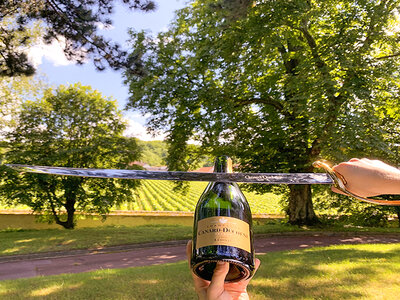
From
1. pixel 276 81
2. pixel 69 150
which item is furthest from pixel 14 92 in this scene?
pixel 276 81

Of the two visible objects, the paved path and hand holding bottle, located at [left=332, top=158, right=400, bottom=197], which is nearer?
hand holding bottle, located at [left=332, top=158, right=400, bottom=197]

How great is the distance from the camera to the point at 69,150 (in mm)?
15016

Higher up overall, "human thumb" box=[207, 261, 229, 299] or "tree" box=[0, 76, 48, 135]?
"tree" box=[0, 76, 48, 135]

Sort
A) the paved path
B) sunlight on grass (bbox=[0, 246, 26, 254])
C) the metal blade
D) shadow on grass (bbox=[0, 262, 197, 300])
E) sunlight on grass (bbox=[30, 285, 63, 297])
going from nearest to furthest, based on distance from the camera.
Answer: the metal blade, shadow on grass (bbox=[0, 262, 197, 300]), sunlight on grass (bbox=[30, 285, 63, 297]), the paved path, sunlight on grass (bbox=[0, 246, 26, 254])

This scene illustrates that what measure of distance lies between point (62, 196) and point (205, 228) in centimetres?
1691

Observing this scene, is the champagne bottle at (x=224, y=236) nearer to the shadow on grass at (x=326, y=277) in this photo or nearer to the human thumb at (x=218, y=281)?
the human thumb at (x=218, y=281)

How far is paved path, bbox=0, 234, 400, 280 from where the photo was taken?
9719 mm

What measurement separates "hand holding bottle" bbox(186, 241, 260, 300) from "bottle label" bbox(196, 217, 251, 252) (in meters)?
0.09

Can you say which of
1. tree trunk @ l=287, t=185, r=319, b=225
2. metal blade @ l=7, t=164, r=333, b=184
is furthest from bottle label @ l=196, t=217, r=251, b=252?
tree trunk @ l=287, t=185, r=319, b=225

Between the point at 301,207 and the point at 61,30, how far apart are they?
1350 cm

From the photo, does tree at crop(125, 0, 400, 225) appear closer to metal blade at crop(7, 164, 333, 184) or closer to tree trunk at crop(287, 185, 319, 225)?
tree trunk at crop(287, 185, 319, 225)

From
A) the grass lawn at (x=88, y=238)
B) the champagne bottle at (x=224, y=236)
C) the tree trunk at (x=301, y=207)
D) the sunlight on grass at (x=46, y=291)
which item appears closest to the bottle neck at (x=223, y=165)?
the champagne bottle at (x=224, y=236)

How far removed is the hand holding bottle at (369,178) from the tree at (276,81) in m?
6.39

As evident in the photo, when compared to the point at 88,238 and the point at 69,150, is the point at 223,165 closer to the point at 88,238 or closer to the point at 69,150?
the point at 88,238
